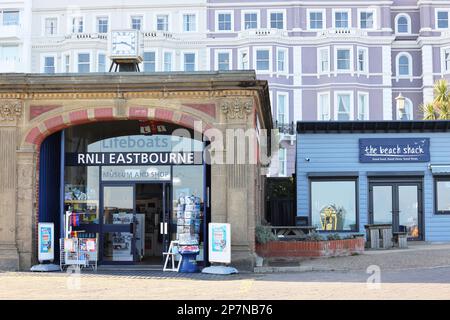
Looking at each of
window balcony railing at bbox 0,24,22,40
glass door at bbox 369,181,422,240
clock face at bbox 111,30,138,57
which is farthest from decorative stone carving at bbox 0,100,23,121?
window balcony railing at bbox 0,24,22,40

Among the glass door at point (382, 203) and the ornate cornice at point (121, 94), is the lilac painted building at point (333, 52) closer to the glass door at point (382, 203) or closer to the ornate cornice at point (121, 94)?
the glass door at point (382, 203)

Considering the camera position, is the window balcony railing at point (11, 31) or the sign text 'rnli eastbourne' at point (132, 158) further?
the window balcony railing at point (11, 31)

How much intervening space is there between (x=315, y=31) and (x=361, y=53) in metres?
3.66

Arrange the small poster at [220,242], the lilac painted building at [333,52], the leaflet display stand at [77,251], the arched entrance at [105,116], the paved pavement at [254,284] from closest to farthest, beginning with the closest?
1. the paved pavement at [254,284]
2. the small poster at [220,242]
3. the arched entrance at [105,116]
4. the leaflet display stand at [77,251]
5. the lilac painted building at [333,52]

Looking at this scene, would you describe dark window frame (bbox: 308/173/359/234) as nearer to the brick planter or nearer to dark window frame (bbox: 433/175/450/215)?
dark window frame (bbox: 433/175/450/215)

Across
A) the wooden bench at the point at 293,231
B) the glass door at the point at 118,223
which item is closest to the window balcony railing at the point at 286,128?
the wooden bench at the point at 293,231

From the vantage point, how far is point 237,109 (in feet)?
56.3

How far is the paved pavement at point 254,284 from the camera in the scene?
12266 millimetres

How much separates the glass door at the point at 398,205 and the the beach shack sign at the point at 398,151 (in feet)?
3.08

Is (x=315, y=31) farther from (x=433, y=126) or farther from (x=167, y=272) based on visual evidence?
(x=167, y=272)

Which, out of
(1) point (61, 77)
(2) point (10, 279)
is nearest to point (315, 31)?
(1) point (61, 77)

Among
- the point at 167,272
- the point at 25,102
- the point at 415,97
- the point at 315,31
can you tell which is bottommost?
the point at 167,272

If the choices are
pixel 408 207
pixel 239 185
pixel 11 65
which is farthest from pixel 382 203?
pixel 11 65

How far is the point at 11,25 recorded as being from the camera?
50906 millimetres
